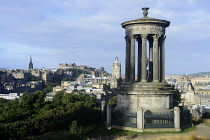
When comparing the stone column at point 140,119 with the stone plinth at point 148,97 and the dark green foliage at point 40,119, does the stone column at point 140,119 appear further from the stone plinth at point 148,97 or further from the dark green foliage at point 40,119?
the dark green foliage at point 40,119

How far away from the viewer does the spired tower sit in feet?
72.2

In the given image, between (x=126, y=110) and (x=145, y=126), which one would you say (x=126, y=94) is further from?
(x=145, y=126)

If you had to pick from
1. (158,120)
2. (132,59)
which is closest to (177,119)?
(158,120)

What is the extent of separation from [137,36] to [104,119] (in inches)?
297

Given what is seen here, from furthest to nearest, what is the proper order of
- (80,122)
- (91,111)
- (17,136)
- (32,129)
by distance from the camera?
(91,111) → (80,122) → (32,129) → (17,136)

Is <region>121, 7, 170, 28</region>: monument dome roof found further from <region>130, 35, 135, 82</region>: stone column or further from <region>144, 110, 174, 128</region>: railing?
<region>144, 110, 174, 128</region>: railing

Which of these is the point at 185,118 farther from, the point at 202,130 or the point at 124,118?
the point at 124,118

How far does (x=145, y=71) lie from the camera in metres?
23.1

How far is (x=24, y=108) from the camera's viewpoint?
29.0 meters

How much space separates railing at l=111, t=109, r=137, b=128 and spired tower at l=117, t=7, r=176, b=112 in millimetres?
1194

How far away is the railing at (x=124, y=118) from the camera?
20766 mm

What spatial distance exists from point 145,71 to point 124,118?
425 cm

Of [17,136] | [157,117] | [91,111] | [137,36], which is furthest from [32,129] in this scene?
[137,36]

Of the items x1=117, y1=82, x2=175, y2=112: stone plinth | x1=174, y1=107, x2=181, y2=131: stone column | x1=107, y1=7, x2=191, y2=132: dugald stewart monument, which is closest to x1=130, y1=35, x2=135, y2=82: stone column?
x1=107, y1=7, x2=191, y2=132: dugald stewart monument
